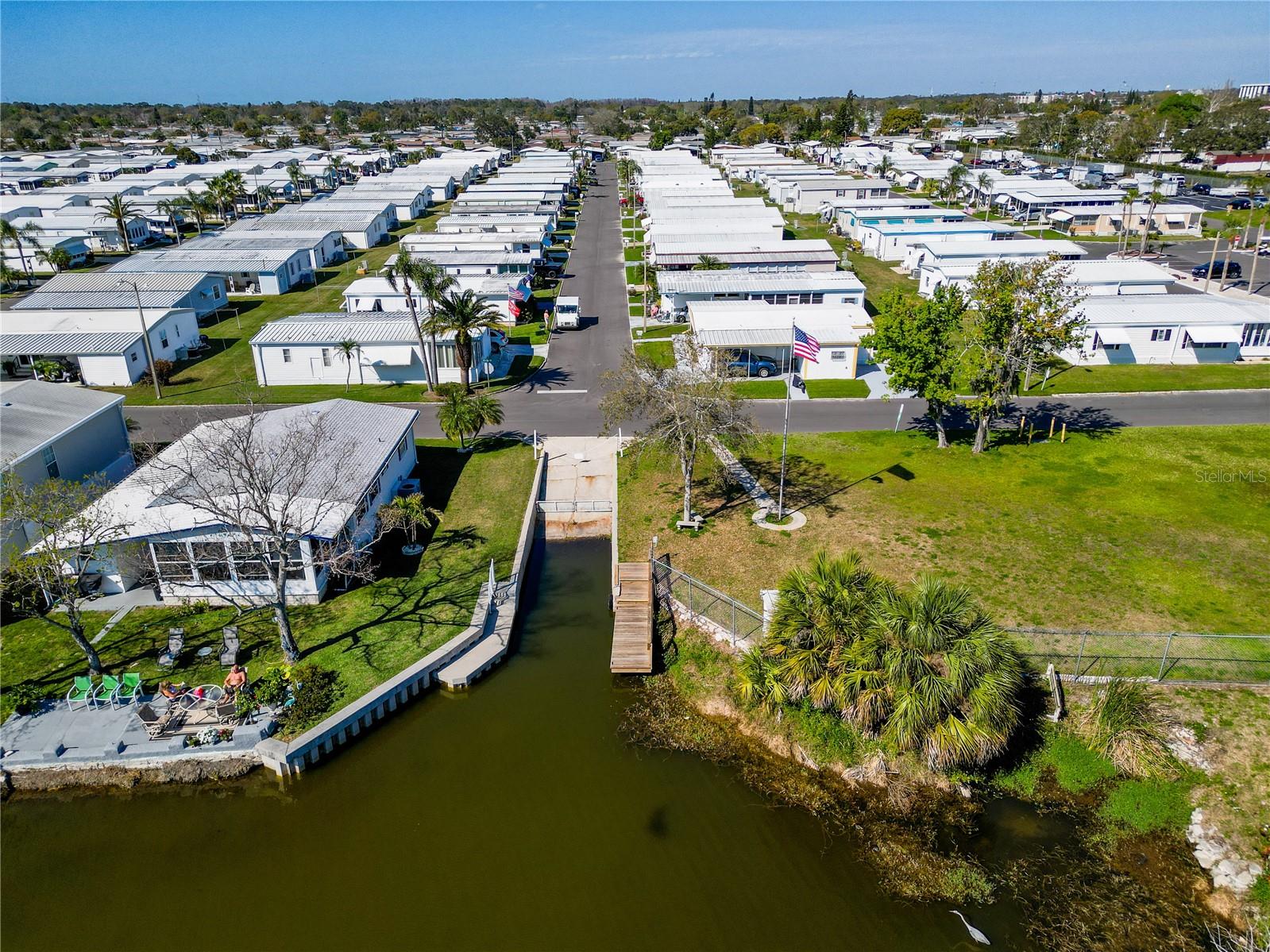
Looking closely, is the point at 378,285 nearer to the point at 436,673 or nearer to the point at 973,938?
the point at 436,673

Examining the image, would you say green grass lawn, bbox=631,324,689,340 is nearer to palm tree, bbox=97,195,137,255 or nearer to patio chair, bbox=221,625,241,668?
patio chair, bbox=221,625,241,668

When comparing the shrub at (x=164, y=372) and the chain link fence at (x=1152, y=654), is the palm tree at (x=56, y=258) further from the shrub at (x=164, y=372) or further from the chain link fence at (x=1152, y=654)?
the chain link fence at (x=1152, y=654)

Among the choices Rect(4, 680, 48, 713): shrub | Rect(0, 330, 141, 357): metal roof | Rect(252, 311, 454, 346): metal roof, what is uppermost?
Rect(252, 311, 454, 346): metal roof

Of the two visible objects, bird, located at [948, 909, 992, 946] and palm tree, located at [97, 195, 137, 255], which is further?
palm tree, located at [97, 195, 137, 255]

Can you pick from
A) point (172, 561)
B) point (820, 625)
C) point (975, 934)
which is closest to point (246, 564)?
point (172, 561)

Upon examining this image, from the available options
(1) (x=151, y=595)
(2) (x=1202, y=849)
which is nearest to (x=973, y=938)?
(2) (x=1202, y=849)

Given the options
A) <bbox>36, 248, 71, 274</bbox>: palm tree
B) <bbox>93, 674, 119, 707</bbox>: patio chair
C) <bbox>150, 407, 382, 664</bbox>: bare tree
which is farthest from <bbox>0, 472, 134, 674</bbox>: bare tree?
<bbox>36, 248, 71, 274</bbox>: palm tree

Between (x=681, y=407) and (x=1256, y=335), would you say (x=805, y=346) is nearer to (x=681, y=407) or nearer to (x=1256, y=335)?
(x=681, y=407)
